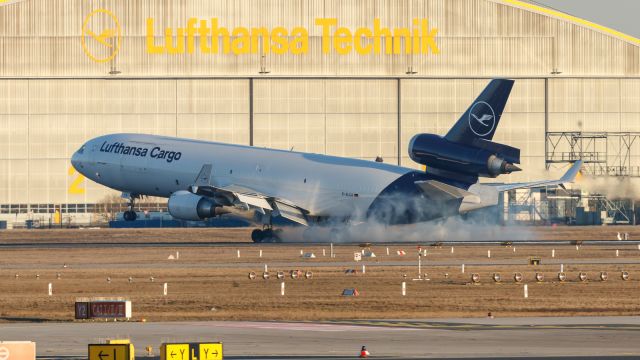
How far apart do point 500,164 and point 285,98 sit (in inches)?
2071

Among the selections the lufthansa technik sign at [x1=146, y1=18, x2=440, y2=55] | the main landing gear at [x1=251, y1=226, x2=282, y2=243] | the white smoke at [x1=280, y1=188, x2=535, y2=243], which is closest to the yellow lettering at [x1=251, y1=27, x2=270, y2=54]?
the lufthansa technik sign at [x1=146, y1=18, x2=440, y2=55]

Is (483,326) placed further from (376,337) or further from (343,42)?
(343,42)

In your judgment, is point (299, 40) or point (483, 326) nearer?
point (483, 326)

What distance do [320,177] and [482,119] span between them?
13343mm

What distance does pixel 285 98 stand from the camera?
123m

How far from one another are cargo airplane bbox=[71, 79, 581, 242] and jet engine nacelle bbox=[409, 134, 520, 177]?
0.19 feet

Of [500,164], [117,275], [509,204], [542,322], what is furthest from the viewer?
[509,204]

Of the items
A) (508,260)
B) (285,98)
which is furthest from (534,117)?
(508,260)

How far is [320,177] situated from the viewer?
82812mm

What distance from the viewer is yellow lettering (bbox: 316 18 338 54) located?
400ft

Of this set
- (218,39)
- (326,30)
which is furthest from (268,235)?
(326,30)

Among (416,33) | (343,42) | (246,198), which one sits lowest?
(246,198)

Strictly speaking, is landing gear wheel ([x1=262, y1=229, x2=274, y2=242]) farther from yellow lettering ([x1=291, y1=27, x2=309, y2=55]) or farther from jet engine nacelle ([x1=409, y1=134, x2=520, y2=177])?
yellow lettering ([x1=291, y1=27, x2=309, y2=55])

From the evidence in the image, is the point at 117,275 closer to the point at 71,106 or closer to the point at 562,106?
the point at 71,106
